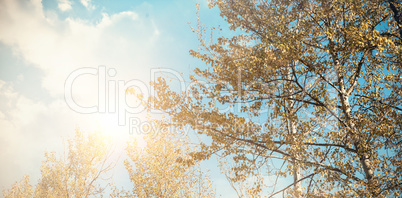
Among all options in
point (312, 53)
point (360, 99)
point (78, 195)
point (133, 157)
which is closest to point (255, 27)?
point (312, 53)

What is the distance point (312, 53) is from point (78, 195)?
17.4 meters

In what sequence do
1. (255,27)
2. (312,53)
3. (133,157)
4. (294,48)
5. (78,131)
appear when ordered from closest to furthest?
1. (294,48)
2. (312,53)
3. (255,27)
4. (133,157)
5. (78,131)

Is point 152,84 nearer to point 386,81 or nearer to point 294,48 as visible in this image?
point 294,48

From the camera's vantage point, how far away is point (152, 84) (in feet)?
21.5

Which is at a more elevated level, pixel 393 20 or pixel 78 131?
pixel 78 131

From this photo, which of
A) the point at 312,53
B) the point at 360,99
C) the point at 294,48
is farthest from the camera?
the point at 360,99

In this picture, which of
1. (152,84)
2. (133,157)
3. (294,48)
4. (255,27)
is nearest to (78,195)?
(133,157)

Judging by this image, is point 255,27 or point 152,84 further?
point 255,27

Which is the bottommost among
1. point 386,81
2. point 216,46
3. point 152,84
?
point 386,81

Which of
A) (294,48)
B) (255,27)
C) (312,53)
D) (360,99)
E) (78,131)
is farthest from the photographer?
(78,131)

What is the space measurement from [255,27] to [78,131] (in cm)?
1746

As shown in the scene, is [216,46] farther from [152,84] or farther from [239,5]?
[152,84]

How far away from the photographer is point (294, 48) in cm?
579

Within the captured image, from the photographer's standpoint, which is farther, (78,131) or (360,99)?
(78,131)
